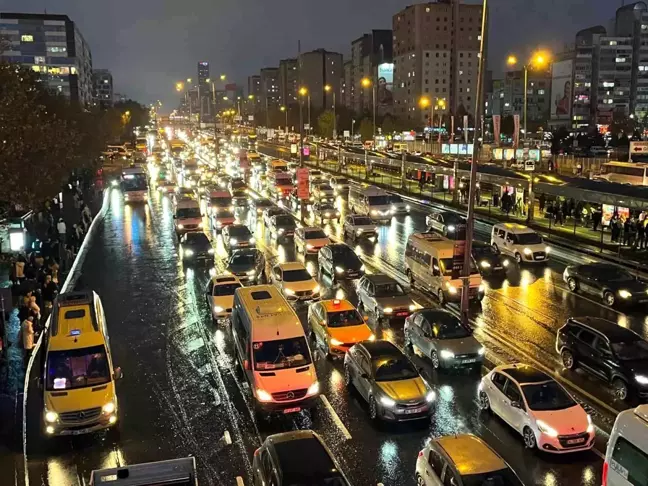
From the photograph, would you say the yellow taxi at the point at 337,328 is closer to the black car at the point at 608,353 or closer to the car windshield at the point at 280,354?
the car windshield at the point at 280,354

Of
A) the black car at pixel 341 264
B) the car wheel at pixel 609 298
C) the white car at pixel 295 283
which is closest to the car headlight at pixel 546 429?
the car wheel at pixel 609 298

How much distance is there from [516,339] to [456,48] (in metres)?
153

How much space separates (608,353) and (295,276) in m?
12.0

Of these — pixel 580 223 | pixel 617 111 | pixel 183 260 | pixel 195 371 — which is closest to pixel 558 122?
pixel 617 111

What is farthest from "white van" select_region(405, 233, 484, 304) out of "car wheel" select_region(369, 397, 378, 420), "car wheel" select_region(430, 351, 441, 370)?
"car wheel" select_region(369, 397, 378, 420)

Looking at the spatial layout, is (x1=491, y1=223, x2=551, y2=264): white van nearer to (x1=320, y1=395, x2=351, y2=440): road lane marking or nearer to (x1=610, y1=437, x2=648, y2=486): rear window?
(x1=320, y1=395, x2=351, y2=440): road lane marking

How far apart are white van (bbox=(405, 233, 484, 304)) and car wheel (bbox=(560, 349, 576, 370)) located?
556 centimetres

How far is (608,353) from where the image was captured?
16.4 m

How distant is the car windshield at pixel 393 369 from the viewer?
49.5 ft

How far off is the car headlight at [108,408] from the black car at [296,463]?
13.9 ft

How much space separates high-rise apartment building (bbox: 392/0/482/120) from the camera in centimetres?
16000

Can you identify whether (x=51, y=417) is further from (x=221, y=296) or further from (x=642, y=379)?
(x=642, y=379)

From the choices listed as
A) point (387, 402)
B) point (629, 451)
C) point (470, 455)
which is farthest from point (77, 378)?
point (629, 451)

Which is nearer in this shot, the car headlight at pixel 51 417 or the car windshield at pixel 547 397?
the car windshield at pixel 547 397
